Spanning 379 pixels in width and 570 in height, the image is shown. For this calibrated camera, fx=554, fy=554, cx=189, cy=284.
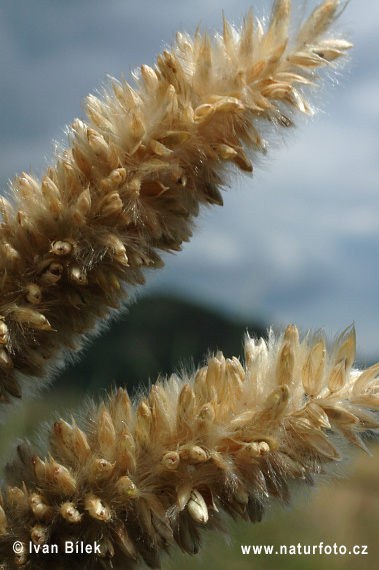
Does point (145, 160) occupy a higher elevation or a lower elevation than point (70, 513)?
higher

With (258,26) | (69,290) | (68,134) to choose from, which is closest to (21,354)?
(69,290)

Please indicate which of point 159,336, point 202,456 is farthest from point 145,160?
point 159,336

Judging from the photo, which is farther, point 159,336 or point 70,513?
point 159,336

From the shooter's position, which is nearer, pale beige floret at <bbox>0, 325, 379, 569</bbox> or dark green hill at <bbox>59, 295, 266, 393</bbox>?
pale beige floret at <bbox>0, 325, 379, 569</bbox>

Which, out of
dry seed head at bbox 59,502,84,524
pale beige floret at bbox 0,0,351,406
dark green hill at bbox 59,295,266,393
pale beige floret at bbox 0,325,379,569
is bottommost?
dry seed head at bbox 59,502,84,524

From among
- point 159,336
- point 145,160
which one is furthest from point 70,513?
point 159,336

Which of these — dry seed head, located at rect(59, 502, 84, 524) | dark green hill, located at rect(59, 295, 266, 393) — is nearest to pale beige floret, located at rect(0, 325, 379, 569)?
dry seed head, located at rect(59, 502, 84, 524)

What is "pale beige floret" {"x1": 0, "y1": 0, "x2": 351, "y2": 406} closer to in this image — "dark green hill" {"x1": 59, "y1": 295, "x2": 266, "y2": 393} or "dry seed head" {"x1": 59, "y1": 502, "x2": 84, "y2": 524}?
"dry seed head" {"x1": 59, "y1": 502, "x2": 84, "y2": 524}

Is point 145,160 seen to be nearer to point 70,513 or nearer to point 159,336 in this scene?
point 70,513

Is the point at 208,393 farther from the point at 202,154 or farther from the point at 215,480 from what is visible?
the point at 202,154

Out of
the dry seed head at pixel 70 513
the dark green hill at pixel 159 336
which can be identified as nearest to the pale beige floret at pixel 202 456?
the dry seed head at pixel 70 513

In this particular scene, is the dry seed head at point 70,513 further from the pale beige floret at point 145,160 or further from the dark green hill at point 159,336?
the dark green hill at point 159,336

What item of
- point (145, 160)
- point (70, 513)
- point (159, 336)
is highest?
point (159, 336)
